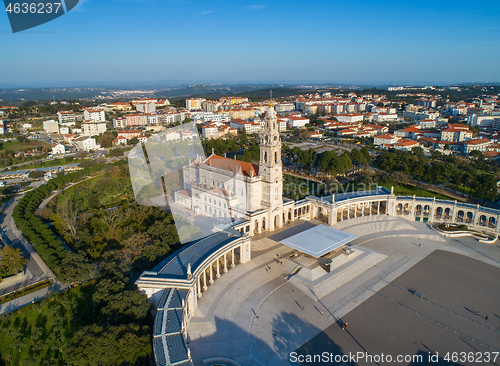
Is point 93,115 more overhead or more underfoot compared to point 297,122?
more overhead

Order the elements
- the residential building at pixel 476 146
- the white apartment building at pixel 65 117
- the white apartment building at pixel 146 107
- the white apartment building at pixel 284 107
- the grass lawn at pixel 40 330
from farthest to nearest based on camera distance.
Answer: the white apartment building at pixel 284 107
the white apartment building at pixel 146 107
the white apartment building at pixel 65 117
the residential building at pixel 476 146
the grass lawn at pixel 40 330

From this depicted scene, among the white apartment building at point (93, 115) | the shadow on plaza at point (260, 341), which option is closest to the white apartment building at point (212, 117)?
the white apartment building at point (93, 115)

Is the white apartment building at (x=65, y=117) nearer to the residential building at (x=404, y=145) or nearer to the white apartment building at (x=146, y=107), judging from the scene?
the white apartment building at (x=146, y=107)

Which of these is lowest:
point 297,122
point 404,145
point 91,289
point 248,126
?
point 91,289

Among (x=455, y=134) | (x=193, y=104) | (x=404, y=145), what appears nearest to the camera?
(x=404, y=145)

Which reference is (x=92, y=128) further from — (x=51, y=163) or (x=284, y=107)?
(x=284, y=107)

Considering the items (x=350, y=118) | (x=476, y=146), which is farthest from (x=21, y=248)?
(x=350, y=118)

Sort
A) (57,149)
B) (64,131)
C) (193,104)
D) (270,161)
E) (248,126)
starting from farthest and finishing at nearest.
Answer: (193,104)
(248,126)
(64,131)
(57,149)
(270,161)

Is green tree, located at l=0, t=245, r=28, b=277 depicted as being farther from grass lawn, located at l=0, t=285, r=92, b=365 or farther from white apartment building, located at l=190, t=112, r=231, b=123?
white apartment building, located at l=190, t=112, r=231, b=123
